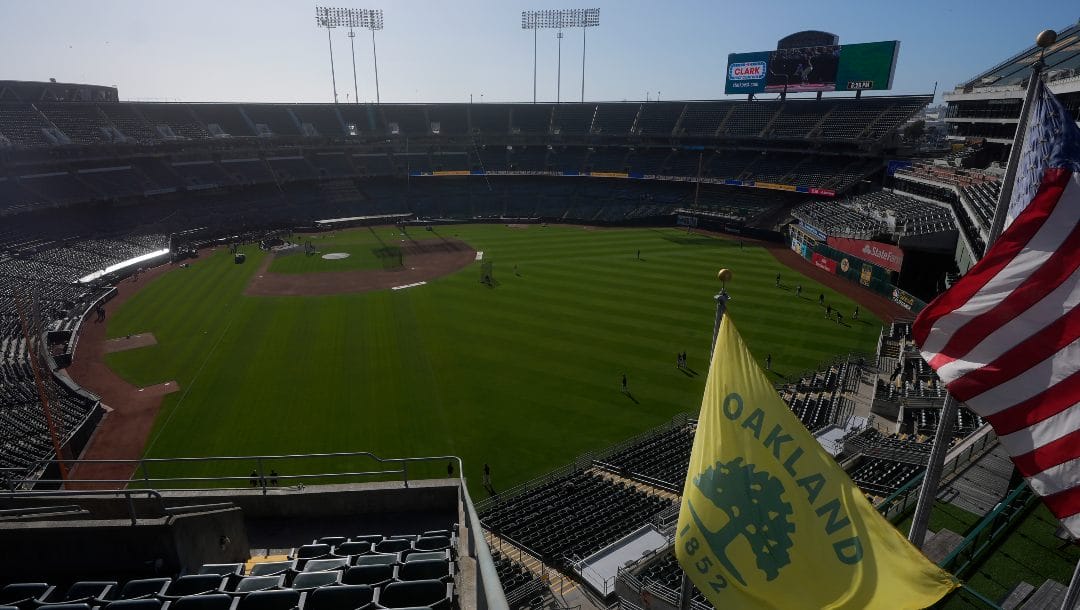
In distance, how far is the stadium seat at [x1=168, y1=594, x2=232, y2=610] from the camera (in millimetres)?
6012

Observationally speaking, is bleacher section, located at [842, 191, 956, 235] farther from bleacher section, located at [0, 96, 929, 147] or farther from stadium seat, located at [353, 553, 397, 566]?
stadium seat, located at [353, 553, 397, 566]

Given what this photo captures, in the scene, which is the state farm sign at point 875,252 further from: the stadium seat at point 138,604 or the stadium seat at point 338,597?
the stadium seat at point 138,604

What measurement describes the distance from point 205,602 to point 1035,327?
933 cm

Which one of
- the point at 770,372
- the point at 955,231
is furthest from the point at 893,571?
the point at 955,231

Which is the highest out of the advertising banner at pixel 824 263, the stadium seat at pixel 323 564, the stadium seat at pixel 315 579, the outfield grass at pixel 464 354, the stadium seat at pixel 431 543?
the stadium seat at pixel 315 579

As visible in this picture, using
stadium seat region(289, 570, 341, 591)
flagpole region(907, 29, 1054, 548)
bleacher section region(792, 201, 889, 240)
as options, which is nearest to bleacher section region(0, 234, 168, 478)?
stadium seat region(289, 570, 341, 591)

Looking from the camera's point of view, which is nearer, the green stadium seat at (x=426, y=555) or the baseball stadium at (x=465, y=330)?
the green stadium seat at (x=426, y=555)

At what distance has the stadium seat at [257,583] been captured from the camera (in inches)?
269

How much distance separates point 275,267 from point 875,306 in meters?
49.1

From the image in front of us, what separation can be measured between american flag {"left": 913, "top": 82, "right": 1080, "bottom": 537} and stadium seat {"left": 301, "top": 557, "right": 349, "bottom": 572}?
7.62 metres

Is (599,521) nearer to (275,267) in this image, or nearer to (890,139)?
(275,267)

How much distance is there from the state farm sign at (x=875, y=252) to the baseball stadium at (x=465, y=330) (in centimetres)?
27

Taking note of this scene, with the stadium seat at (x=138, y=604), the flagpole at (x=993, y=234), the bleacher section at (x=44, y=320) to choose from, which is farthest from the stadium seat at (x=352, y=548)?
the flagpole at (x=993, y=234)

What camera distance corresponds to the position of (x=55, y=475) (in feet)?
67.2
